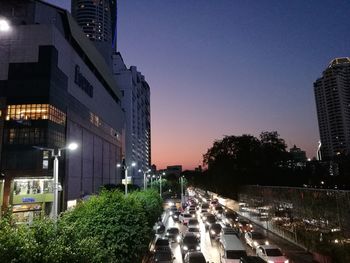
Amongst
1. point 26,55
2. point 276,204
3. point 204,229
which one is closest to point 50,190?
point 26,55

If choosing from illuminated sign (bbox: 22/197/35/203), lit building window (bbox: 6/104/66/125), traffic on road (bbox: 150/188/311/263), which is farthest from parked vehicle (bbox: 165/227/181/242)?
lit building window (bbox: 6/104/66/125)

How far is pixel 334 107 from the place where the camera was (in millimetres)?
185000

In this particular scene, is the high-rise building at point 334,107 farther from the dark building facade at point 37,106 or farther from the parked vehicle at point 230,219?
the dark building facade at point 37,106

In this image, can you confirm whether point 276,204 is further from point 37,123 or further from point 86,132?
point 86,132

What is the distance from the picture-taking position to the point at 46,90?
50.8 m

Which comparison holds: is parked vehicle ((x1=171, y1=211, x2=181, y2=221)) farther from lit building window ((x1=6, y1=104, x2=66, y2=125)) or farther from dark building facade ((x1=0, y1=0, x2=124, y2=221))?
lit building window ((x1=6, y1=104, x2=66, y2=125))

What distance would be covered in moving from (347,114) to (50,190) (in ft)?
578

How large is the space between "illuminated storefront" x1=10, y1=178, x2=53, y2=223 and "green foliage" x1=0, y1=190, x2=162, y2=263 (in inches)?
1163

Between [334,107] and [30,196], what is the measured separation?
7134 inches

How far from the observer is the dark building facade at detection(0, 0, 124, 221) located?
48500 millimetres

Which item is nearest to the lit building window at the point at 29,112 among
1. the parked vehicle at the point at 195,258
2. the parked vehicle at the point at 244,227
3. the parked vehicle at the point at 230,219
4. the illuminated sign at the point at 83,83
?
the illuminated sign at the point at 83,83

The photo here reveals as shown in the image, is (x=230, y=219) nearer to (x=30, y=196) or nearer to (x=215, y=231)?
(x=215, y=231)

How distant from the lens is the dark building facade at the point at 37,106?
48.5 meters

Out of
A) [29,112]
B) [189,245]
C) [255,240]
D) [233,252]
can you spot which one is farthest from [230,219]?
[29,112]
